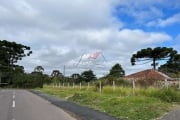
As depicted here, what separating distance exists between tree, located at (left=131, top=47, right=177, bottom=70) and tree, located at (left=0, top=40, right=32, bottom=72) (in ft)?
134

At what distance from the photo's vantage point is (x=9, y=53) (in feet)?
359

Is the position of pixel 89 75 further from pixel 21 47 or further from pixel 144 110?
pixel 144 110

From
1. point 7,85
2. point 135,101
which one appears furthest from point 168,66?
point 135,101

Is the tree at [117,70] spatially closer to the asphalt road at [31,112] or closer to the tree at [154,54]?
the tree at [154,54]

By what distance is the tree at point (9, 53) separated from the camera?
10906 centimetres

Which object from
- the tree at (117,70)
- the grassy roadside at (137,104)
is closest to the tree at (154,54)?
the tree at (117,70)

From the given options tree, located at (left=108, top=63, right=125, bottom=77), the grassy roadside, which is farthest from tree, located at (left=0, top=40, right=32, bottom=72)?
the grassy roadside

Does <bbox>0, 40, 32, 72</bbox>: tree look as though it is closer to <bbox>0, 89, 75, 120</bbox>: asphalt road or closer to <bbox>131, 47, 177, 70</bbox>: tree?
<bbox>131, 47, 177, 70</bbox>: tree

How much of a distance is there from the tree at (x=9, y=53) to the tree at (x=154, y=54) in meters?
40.8

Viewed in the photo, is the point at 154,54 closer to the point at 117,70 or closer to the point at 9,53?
the point at 117,70

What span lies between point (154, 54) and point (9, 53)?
46.6 meters

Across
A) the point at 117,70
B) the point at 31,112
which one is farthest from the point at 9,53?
the point at 31,112

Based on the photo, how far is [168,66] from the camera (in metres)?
88.3

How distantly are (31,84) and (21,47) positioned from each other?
41.2 ft
